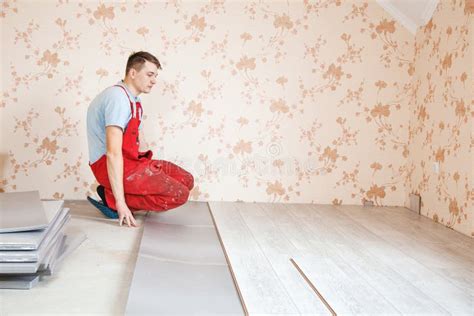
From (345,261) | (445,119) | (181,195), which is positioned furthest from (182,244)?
(445,119)

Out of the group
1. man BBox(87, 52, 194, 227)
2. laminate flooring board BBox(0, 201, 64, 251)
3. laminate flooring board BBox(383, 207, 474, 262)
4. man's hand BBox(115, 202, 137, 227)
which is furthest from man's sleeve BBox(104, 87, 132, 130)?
laminate flooring board BBox(383, 207, 474, 262)

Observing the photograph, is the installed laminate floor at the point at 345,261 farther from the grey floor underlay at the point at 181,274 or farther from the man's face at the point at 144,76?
the man's face at the point at 144,76

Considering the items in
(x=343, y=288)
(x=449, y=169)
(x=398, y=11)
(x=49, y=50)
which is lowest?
(x=343, y=288)

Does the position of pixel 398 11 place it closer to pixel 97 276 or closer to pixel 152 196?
pixel 152 196

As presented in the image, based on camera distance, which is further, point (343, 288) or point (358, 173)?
point (358, 173)

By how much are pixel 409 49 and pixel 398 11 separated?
1.04 feet

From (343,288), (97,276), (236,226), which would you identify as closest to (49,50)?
(236,226)

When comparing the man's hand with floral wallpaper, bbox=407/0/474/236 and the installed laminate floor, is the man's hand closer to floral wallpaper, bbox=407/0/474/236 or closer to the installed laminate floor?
the installed laminate floor

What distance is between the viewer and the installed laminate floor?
6.88 ft

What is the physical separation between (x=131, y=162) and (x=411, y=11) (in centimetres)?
246

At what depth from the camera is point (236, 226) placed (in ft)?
11.2

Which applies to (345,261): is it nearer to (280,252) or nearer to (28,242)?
(280,252)

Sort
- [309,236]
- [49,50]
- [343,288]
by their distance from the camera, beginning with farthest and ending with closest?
[49,50] → [309,236] → [343,288]

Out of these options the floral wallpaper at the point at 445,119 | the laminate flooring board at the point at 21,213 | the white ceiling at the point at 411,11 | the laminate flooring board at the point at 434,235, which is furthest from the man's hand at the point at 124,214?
the white ceiling at the point at 411,11
